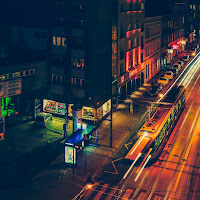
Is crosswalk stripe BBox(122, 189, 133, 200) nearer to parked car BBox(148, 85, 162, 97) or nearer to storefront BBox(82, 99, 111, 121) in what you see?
storefront BBox(82, 99, 111, 121)

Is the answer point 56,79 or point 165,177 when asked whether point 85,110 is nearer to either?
point 56,79

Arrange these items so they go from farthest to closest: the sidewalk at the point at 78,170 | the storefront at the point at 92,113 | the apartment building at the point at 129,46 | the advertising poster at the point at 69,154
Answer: the apartment building at the point at 129,46 < the storefront at the point at 92,113 < the advertising poster at the point at 69,154 < the sidewalk at the point at 78,170

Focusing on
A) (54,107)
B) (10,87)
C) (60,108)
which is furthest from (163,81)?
(10,87)

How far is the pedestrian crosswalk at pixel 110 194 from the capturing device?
3234 centimetres

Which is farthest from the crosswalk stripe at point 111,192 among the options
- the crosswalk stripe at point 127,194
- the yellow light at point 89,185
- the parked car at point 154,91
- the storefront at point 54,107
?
the parked car at point 154,91

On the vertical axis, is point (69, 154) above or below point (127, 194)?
above

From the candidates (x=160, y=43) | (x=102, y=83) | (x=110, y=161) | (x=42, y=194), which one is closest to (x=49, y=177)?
(x=42, y=194)

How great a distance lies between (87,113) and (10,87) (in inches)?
506

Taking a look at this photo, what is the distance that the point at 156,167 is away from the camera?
38406 millimetres

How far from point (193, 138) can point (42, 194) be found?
23.1 metres

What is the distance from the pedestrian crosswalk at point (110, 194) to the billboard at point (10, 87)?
62.4 feet

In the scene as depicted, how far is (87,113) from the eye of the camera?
5312cm

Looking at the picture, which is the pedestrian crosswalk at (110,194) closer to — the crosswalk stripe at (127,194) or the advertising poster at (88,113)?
the crosswalk stripe at (127,194)

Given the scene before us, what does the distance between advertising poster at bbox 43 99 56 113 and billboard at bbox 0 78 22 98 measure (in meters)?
8.61
